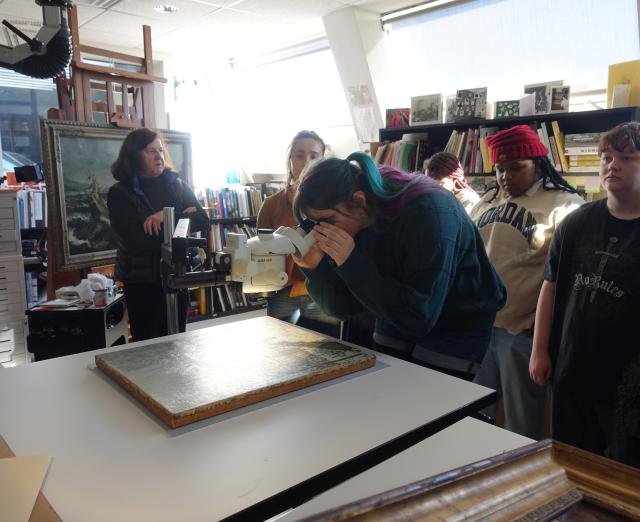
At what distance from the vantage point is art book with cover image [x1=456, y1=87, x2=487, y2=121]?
A: 3.08 meters

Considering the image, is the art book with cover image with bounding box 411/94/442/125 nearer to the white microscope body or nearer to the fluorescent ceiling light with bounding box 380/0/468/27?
the fluorescent ceiling light with bounding box 380/0/468/27

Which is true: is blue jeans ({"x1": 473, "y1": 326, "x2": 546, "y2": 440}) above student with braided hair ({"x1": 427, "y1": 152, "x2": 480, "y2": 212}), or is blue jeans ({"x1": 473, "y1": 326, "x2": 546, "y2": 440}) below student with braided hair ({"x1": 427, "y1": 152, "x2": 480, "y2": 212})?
below

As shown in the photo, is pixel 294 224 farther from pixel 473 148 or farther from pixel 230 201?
pixel 230 201

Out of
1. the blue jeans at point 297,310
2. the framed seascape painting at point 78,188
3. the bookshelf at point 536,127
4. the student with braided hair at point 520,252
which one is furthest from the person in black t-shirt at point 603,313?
the framed seascape painting at point 78,188

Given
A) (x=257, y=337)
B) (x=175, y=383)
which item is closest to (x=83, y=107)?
(x=257, y=337)

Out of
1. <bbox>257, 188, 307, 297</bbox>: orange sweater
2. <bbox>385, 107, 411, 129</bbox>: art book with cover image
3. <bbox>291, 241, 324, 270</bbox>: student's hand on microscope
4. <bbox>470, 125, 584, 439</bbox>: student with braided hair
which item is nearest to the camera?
<bbox>291, 241, 324, 270</bbox>: student's hand on microscope

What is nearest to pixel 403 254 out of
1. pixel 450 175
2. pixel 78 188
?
pixel 450 175

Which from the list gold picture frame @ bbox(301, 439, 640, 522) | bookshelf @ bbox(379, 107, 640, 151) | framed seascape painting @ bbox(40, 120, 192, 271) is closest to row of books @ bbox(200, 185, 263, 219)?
framed seascape painting @ bbox(40, 120, 192, 271)

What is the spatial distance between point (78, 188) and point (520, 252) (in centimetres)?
268

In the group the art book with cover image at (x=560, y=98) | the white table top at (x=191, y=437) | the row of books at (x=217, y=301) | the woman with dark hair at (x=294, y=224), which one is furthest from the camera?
the row of books at (x=217, y=301)

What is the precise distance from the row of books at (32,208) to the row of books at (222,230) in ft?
4.63

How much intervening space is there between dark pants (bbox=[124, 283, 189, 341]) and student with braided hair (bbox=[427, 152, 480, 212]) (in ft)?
4.81

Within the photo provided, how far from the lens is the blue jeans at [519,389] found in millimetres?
1930

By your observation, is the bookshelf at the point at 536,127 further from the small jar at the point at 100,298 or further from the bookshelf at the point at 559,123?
the small jar at the point at 100,298
